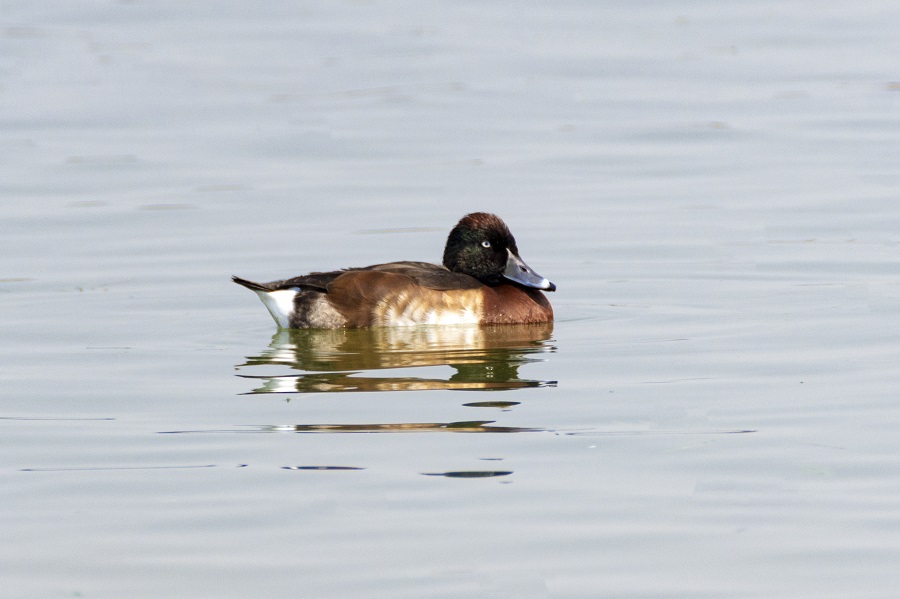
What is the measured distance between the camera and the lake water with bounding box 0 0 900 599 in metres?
6.09

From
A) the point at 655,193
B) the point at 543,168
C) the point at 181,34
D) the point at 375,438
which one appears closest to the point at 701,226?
the point at 655,193

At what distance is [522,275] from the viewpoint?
11336 mm

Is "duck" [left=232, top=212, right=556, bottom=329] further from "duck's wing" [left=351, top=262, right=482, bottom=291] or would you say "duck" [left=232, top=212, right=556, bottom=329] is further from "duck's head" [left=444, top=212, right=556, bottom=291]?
"duck's head" [left=444, top=212, right=556, bottom=291]

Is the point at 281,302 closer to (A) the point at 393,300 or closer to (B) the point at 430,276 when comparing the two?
(A) the point at 393,300

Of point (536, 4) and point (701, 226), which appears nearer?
point (701, 226)

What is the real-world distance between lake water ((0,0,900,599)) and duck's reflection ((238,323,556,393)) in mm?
43

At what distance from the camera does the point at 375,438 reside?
7555 millimetres

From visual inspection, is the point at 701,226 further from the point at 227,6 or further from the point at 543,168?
the point at 227,6

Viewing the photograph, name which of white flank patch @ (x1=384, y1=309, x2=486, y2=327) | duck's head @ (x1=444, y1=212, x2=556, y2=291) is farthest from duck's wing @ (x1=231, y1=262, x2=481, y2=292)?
duck's head @ (x1=444, y1=212, x2=556, y2=291)

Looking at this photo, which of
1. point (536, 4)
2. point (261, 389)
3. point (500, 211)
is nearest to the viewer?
point (261, 389)

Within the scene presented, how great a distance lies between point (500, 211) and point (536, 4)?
43.9ft

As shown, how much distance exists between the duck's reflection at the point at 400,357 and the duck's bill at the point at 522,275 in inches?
12.7

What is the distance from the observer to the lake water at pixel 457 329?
6.09 metres

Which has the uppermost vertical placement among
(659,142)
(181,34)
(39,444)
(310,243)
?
(181,34)
